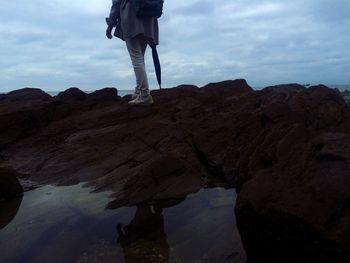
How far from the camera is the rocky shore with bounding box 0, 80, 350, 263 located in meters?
2.67

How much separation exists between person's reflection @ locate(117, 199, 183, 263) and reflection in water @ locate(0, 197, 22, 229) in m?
1.23

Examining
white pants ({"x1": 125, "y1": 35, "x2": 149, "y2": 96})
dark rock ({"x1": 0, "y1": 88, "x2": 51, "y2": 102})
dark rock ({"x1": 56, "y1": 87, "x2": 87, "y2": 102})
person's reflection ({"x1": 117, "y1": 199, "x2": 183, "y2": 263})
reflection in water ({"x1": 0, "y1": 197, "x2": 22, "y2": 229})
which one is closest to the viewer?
person's reflection ({"x1": 117, "y1": 199, "x2": 183, "y2": 263})

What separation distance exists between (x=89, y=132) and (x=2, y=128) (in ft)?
6.91

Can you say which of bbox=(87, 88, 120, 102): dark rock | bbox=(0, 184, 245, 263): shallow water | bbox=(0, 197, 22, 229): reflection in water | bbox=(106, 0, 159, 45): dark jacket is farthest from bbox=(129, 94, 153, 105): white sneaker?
bbox=(0, 197, 22, 229): reflection in water

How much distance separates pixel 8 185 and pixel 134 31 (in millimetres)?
3321

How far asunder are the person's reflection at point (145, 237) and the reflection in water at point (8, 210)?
1.23 meters

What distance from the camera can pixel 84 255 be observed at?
10.7 ft

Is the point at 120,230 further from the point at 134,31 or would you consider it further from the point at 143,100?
the point at 143,100

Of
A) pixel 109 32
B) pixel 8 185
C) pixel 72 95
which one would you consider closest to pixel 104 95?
pixel 72 95

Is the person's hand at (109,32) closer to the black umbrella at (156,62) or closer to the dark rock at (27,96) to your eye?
the black umbrella at (156,62)

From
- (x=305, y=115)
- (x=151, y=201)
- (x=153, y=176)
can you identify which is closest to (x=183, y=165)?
(x=153, y=176)

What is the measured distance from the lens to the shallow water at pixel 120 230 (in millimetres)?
3209

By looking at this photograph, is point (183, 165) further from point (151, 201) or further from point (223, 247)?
point (223, 247)

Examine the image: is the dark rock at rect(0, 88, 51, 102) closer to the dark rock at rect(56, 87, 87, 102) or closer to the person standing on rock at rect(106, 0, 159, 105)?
the dark rock at rect(56, 87, 87, 102)
